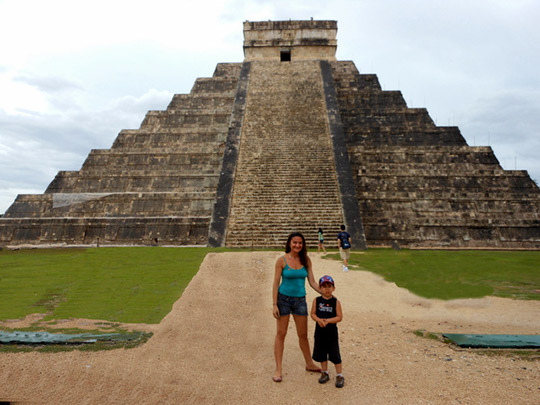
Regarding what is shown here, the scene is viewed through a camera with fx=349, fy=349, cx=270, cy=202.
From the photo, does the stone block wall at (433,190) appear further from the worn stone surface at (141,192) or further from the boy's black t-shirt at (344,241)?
the worn stone surface at (141,192)

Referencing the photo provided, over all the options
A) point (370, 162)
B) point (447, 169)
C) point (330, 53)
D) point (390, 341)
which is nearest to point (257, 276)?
point (390, 341)

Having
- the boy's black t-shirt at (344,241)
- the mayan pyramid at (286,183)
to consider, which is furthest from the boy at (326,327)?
the mayan pyramid at (286,183)

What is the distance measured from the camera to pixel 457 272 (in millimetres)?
9156

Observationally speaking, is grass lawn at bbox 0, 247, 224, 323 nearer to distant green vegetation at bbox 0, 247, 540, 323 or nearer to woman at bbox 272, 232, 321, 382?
distant green vegetation at bbox 0, 247, 540, 323

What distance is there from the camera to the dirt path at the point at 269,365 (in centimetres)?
366

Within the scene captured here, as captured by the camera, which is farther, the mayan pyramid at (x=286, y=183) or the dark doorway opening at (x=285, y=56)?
the dark doorway opening at (x=285, y=56)

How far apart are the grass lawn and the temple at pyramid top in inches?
831

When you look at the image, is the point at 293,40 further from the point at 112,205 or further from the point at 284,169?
the point at 112,205

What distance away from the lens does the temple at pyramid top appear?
90.5 ft

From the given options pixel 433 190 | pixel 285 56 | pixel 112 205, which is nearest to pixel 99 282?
pixel 112 205

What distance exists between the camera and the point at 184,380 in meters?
→ 4.04

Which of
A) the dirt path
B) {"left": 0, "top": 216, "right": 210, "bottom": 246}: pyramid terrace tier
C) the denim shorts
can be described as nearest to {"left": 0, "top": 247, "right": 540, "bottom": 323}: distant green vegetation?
the dirt path

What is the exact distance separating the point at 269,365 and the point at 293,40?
27.6 m

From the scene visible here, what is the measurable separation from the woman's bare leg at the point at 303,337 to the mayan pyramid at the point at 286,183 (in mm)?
8647
